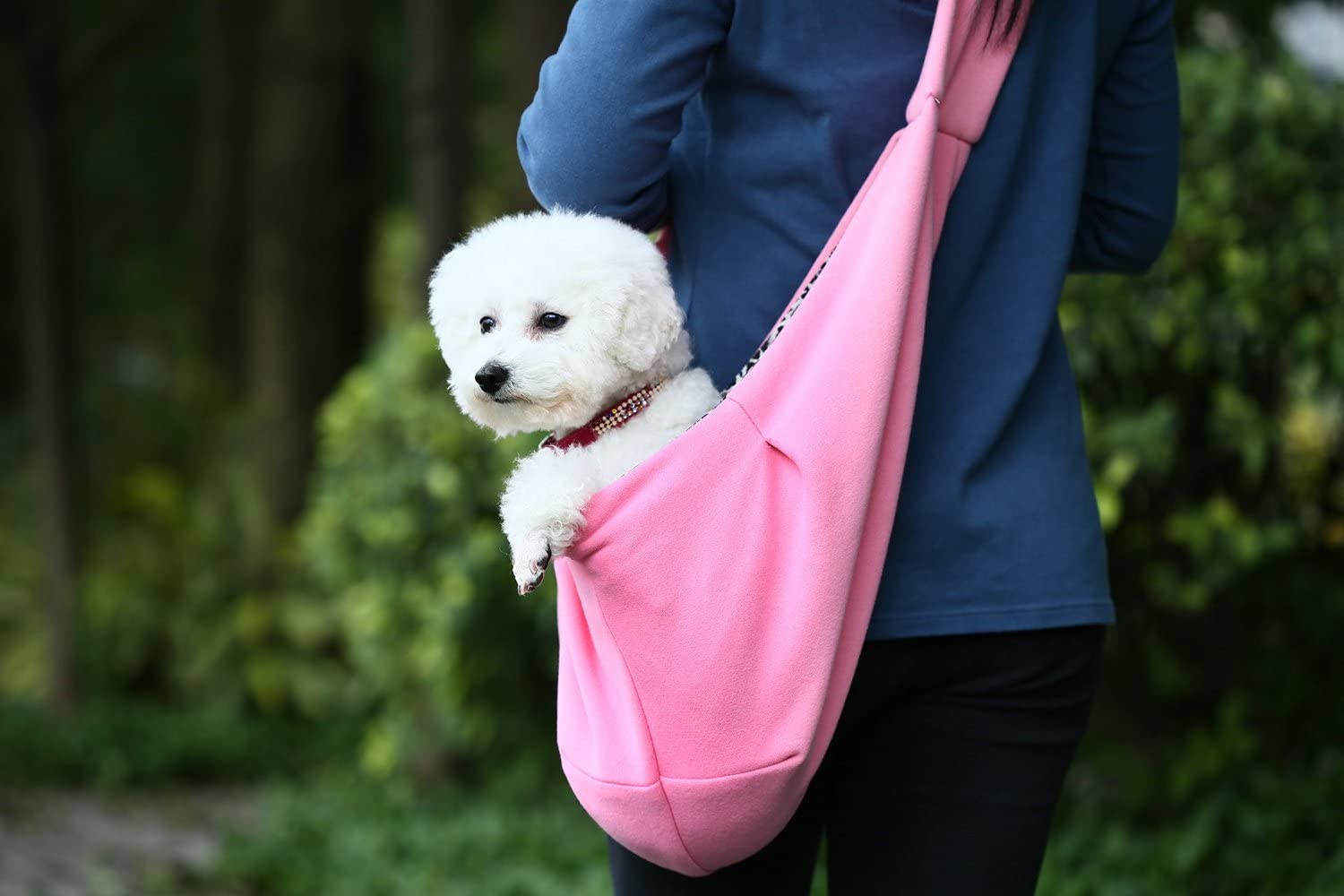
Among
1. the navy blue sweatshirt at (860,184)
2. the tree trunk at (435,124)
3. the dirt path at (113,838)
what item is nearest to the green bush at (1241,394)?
the navy blue sweatshirt at (860,184)

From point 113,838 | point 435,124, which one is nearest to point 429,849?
point 113,838

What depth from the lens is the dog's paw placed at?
1.43 meters

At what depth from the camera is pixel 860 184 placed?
63.7 inches

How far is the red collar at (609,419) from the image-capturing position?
63.5 inches

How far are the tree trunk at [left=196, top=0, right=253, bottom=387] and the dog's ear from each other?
10672 millimetres

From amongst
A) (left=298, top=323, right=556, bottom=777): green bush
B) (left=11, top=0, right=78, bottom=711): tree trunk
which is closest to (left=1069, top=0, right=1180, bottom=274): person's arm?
(left=298, top=323, right=556, bottom=777): green bush

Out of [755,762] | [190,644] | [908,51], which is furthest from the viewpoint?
[190,644]

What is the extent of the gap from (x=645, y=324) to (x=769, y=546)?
282 mm

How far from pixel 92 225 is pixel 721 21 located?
14251 mm

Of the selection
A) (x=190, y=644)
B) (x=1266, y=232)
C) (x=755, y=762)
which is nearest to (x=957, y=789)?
(x=755, y=762)

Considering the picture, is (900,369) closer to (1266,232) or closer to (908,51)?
(908,51)

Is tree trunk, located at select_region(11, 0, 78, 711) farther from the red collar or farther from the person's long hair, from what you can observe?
the person's long hair

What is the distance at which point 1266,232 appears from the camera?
3.93 metres

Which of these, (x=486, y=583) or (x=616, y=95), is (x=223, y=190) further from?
(x=616, y=95)
